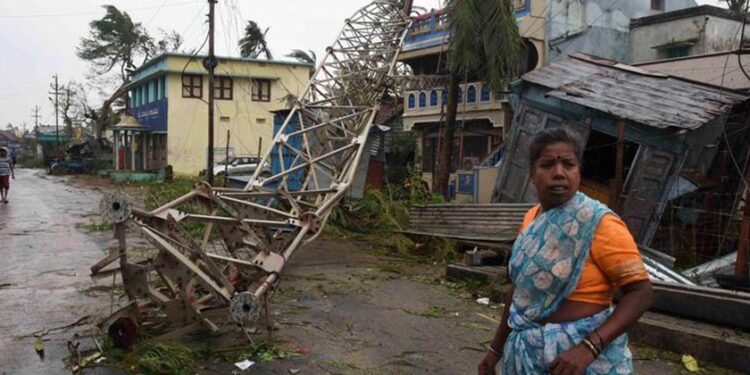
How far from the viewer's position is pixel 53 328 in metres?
5.83

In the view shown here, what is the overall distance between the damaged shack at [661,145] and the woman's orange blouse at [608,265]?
22.6ft

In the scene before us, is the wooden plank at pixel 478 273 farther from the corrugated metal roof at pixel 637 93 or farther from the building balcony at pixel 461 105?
the building balcony at pixel 461 105

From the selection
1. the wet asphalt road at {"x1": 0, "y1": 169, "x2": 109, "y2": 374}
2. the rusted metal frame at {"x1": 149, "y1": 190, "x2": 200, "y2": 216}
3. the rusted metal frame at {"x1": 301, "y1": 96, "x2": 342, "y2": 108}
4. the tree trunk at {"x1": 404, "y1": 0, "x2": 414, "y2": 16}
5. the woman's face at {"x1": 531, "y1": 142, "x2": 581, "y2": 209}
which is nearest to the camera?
the woman's face at {"x1": 531, "y1": 142, "x2": 581, "y2": 209}

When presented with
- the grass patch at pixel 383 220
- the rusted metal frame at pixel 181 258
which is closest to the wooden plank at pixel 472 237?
the grass patch at pixel 383 220

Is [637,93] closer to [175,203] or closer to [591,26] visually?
[591,26]

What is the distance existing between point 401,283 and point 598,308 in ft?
20.6

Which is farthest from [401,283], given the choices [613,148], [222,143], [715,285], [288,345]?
[222,143]

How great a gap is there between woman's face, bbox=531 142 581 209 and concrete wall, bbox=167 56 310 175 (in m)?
30.8

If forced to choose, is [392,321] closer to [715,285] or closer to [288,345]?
[288,345]

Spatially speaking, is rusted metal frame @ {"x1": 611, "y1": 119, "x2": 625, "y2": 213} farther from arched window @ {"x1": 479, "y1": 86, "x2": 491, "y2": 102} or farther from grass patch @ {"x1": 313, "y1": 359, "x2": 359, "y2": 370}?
arched window @ {"x1": 479, "y1": 86, "x2": 491, "y2": 102}

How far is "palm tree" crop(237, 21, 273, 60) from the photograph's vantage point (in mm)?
35938

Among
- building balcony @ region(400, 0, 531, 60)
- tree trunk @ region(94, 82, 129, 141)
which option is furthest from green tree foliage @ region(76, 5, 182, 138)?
building balcony @ region(400, 0, 531, 60)

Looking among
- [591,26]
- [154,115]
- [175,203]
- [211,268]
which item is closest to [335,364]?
[211,268]

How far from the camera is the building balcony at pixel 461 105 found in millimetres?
16594
